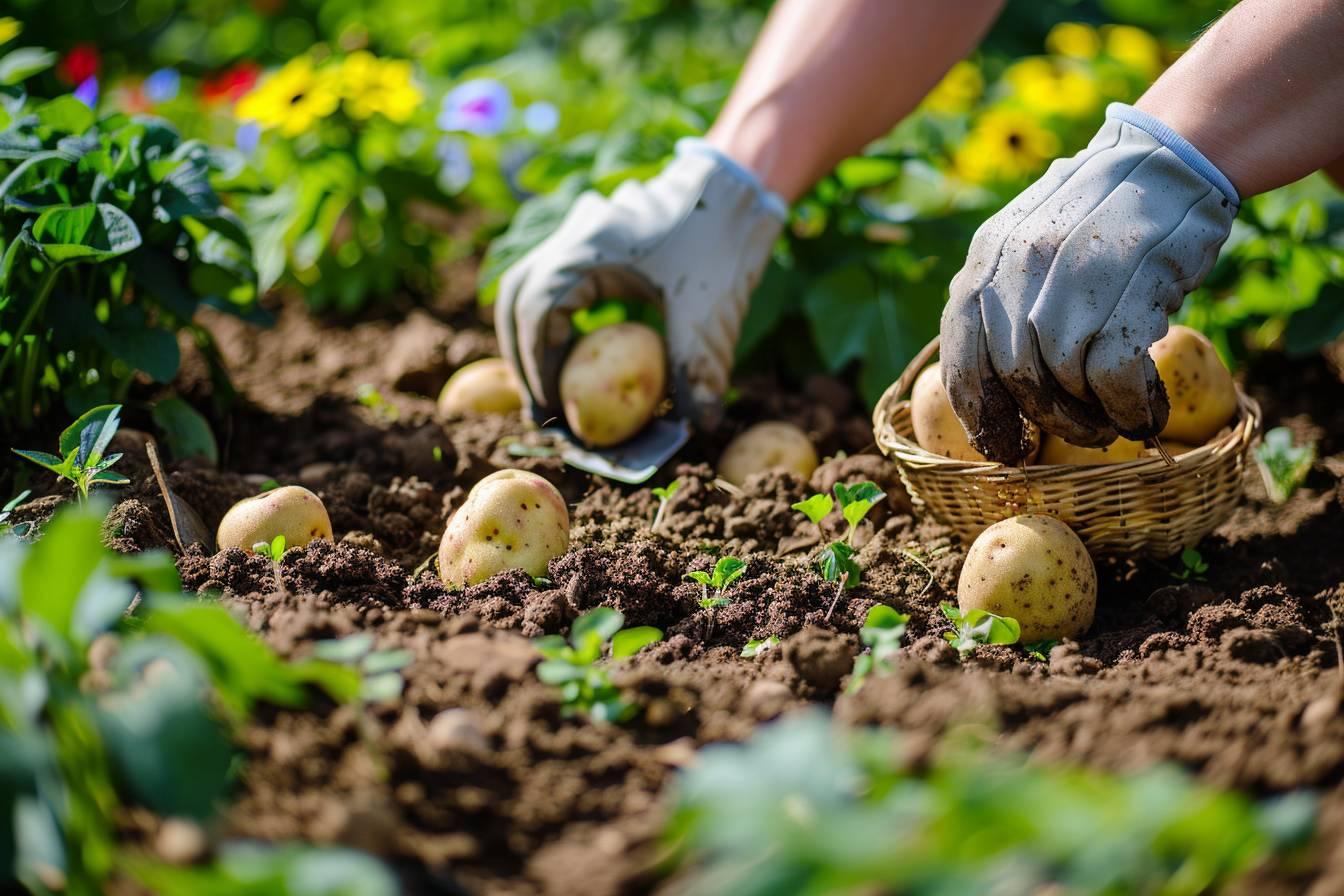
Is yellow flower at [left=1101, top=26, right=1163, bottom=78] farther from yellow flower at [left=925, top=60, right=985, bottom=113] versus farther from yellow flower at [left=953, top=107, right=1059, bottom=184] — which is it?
yellow flower at [left=953, top=107, right=1059, bottom=184]

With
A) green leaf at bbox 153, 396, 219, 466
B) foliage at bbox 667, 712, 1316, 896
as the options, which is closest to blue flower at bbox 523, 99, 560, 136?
green leaf at bbox 153, 396, 219, 466

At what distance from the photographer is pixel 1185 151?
186 cm

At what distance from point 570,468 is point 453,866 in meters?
1.44

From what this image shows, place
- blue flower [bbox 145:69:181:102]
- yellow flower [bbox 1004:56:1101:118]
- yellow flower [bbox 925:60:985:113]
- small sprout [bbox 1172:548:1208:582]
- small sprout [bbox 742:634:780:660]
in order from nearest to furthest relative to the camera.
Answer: small sprout [bbox 742:634:780:660], small sprout [bbox 1172:548:1208:582], yellow flower [bbox 1004:56:1101:118], yellow flower [bbox 925:60:985:113], blue flower [bbox 145:69:181:102]

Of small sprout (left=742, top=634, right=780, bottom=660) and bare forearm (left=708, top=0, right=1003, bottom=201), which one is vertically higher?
bare forearm (left=708, top=0, right=1003, bottom=201)

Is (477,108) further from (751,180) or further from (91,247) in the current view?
(91,247)

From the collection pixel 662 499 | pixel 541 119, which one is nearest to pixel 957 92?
pixel 541 119

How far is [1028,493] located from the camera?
6.58 ft

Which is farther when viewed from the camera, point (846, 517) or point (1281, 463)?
point (1281, 463)

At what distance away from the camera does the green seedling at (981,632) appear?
1.75m

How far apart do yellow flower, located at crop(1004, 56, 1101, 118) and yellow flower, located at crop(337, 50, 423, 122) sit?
189 cm

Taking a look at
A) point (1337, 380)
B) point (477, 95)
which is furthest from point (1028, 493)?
point (477, 95)

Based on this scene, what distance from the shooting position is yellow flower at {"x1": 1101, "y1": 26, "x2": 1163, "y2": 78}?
4.41 metres

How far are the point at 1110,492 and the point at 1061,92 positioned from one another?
6.82 ft
